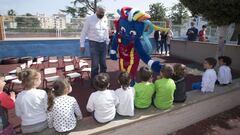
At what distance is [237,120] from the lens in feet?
14.8

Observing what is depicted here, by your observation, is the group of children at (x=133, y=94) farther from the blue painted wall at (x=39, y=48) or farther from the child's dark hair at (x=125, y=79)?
the blue painted wall at (x=39, y=48)

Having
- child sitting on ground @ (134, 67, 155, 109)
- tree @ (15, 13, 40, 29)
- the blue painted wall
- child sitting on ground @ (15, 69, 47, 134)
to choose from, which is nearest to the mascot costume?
child sitting on ground @ (134, 67, 155, 109)

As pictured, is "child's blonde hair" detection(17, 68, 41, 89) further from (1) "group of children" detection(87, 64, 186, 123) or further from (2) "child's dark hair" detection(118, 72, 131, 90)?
(2) "child's dark hair" detection(118, 72, 131, 90)

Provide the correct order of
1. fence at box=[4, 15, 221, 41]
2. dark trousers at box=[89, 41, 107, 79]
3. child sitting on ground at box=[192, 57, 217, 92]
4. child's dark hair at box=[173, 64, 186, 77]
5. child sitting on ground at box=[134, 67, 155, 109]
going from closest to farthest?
child sitting on ground at box=[134, 67, 155, 109], child's dark hair at box=[173, 64, 186, 77], child sitting on ground at box=[192, 57, 217, 92], dark trousers at box=[89, 41, 107, 79], fence at box=[4, 15, 221, 41]

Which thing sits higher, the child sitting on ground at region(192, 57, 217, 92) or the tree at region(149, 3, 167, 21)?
the tree at region(149, 3, 167, 21)

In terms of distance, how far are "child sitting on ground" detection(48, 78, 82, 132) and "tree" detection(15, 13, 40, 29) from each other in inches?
464

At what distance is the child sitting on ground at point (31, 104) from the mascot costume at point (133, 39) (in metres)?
2.56

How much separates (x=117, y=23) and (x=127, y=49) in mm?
698

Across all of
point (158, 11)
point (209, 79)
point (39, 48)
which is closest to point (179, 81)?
point (209, 79)

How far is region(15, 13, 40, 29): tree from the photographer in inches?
523

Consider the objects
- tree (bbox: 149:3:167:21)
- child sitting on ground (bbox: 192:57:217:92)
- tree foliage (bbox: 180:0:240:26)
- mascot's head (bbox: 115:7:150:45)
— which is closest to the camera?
child sitting on ground (bbox: 192:57:217:92)

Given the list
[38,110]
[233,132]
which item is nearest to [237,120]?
[233,132]

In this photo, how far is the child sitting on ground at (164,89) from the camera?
143 inches

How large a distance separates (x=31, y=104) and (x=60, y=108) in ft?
1.12
